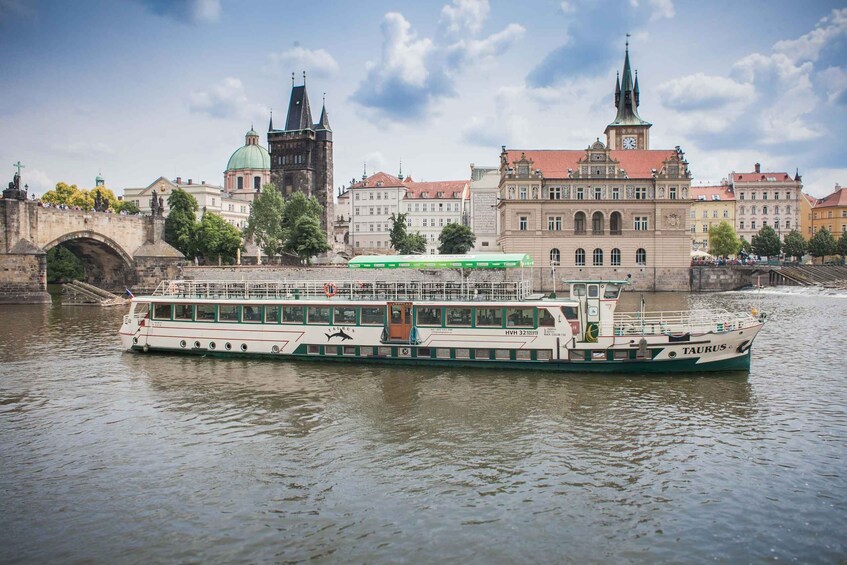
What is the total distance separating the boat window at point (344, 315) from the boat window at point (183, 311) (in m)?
7.11

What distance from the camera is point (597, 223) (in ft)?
261

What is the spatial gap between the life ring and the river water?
4.48m

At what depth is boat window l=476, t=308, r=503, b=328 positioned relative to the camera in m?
26.7

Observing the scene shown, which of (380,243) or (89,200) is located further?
(380,243)

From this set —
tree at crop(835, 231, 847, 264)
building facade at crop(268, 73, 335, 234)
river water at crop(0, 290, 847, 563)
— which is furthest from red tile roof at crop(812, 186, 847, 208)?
river water at crop(0, 290, 847, 563)

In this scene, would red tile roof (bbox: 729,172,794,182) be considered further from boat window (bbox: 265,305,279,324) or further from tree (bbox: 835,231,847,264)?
boat window (bbox: 265,305,279,324)

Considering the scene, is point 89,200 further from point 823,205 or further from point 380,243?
point 823,205

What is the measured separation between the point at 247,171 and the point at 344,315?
111805mm

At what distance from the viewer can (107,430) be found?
63.1 feet

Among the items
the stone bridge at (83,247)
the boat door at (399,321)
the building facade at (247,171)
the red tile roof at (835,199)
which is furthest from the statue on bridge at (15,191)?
the red tile roof at (835,199)

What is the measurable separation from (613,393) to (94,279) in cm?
6912

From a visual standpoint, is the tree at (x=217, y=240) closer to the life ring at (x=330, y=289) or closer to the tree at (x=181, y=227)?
the tree at (x=181, y=227)

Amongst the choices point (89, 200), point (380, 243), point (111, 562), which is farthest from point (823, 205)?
point (111, 562)

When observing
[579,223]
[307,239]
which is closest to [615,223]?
[579,223]
